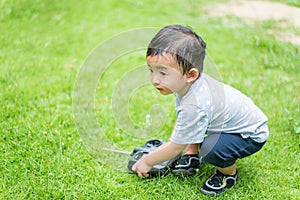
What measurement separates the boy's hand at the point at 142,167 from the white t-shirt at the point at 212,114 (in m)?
0.22

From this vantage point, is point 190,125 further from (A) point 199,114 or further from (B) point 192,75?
(B) point 192,75

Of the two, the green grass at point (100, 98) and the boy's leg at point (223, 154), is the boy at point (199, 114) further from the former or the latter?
the green grass at point (100, 98)

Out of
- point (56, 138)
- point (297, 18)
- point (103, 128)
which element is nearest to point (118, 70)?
point (103, 128)

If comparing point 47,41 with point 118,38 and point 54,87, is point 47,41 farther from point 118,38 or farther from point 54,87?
point 54,87

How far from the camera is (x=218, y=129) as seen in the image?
6.91 feet

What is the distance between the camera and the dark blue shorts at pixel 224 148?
2.05 meters

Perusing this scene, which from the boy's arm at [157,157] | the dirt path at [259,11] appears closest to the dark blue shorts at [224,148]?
the boy's arm at [157,157]

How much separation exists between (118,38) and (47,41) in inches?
25.4

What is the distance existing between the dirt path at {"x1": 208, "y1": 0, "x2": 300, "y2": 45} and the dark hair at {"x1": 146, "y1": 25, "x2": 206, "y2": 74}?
300 centimetres

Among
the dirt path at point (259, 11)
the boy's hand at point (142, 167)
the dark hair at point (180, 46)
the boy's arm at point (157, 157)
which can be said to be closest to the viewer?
the dark hair at point (180, 46)

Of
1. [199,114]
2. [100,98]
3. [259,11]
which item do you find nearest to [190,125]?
[199,114]

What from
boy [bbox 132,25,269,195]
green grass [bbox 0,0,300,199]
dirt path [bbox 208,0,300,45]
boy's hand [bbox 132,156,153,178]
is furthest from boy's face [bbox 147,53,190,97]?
dirt path [bbox 208,0,300,45]

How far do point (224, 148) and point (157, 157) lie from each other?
12.3 inches

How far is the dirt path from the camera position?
4.92 m
